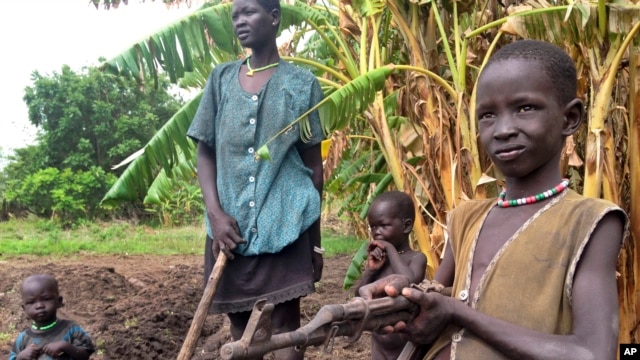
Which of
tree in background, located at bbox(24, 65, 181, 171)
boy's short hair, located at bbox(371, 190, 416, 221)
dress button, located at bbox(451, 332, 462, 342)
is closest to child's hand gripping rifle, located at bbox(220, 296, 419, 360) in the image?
dress button, located at bbox(451, 332, 462, 342)

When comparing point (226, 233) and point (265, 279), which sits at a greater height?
point (226, 233)

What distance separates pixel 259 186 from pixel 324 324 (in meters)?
1.43

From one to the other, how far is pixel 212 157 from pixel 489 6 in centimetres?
272

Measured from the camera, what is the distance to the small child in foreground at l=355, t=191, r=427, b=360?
289 cm

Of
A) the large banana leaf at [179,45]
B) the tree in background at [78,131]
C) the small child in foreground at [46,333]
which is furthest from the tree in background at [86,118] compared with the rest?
the small child in foreground at [46,333]

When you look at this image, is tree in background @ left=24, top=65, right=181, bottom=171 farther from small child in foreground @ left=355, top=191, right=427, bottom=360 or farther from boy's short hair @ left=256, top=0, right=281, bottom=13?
boy's short hair @ left=256, top=0, right=281, bottom=13

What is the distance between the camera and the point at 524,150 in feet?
4.02

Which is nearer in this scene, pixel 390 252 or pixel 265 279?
pixel 265 279

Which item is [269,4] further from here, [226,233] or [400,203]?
[400,203]

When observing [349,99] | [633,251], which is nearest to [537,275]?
[349,99]

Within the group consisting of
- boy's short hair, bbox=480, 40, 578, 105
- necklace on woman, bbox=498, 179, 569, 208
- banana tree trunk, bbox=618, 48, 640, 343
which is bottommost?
banana tree trunk, bbox=618, 48, 640, 343

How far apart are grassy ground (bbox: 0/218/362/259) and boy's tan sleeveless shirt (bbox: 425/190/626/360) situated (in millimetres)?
8837

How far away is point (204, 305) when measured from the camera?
2338mm

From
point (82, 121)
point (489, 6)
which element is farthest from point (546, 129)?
point (82, 121)
